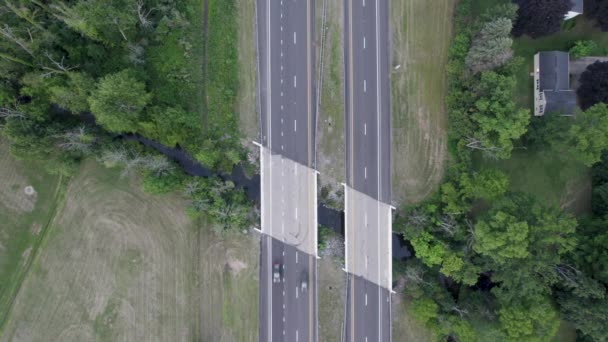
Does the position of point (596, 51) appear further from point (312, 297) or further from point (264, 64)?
point (312, 297)

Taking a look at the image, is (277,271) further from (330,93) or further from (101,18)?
(101,18)

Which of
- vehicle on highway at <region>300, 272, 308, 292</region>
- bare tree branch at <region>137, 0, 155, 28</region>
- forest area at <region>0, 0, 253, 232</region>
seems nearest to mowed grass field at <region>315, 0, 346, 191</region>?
forest area at <region>0, 0, 253, 232</region>

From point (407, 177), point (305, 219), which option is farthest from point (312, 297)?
point (407, 177)

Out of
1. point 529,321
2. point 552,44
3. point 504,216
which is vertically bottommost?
point 529,321

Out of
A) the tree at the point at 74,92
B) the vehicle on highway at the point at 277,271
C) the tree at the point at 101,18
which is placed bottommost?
the vehicle on highway at the point at 277,271

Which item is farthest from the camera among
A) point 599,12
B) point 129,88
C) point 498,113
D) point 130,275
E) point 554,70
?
point 130,275

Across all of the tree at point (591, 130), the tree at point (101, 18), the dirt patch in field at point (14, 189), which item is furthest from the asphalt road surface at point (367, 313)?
the dirt patch in field at point (14, 189)

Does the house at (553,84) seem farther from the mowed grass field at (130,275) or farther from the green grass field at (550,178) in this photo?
the mowed grass field at (130,275)

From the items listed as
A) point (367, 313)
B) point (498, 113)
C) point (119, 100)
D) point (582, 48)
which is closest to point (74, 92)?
point (119, 100)
